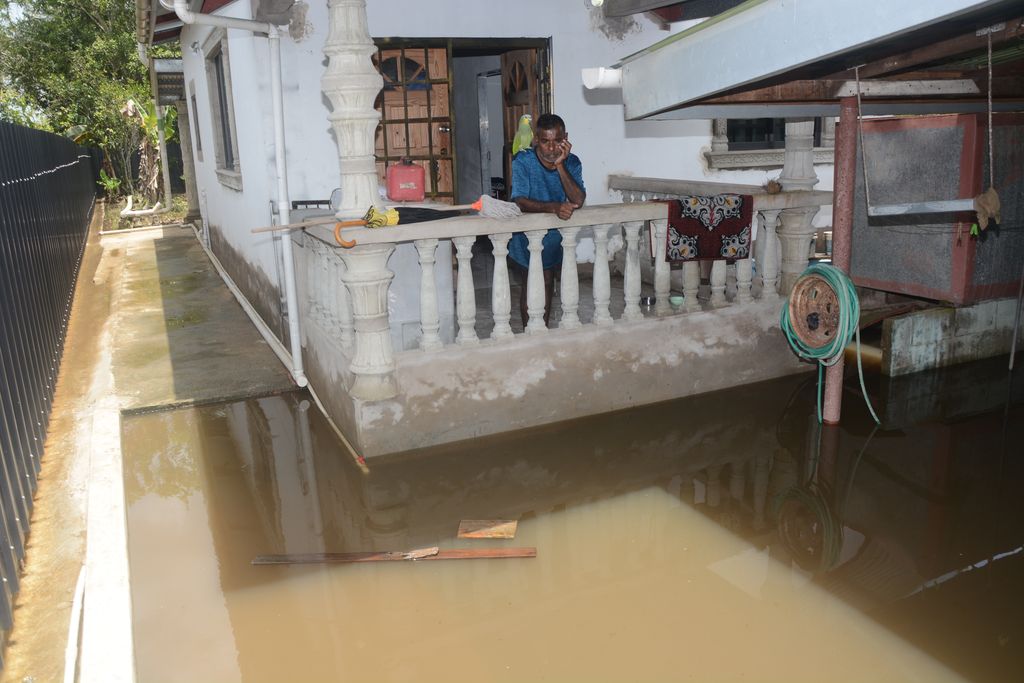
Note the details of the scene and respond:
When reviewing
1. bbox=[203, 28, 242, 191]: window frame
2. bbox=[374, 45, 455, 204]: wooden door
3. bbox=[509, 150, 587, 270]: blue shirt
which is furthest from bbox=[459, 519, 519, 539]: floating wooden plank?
bbox=[203, 28, 242, 191]: window frame

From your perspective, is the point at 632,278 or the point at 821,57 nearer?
the point at 821,57

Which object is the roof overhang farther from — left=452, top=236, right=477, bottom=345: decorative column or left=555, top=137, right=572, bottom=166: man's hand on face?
left=452, top=236, right=477, bottom=345: decorative column

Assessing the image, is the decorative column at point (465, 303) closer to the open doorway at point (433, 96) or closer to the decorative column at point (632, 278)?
the decorative column at point (632, 278)

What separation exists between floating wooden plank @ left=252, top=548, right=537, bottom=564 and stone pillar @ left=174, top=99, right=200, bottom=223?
605 inches

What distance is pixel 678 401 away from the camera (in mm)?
6035

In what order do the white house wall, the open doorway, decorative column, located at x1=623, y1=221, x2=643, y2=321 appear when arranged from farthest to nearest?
the open doorway < the white house wall < decorative column, located at x1=623, y1=221, x2=643, y2=321

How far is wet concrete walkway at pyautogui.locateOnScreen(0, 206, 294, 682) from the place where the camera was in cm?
340

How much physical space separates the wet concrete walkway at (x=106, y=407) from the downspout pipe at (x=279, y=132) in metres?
0.45

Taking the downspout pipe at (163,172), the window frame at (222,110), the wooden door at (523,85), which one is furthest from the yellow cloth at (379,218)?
the downspout pipe at (163,172)

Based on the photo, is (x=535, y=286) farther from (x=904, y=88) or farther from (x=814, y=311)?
(x=904, y=88)

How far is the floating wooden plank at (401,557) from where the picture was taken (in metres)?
3.97

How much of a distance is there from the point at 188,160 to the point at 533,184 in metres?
15.1

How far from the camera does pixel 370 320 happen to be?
4902 mm

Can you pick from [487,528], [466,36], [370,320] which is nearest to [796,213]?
[370,320]
